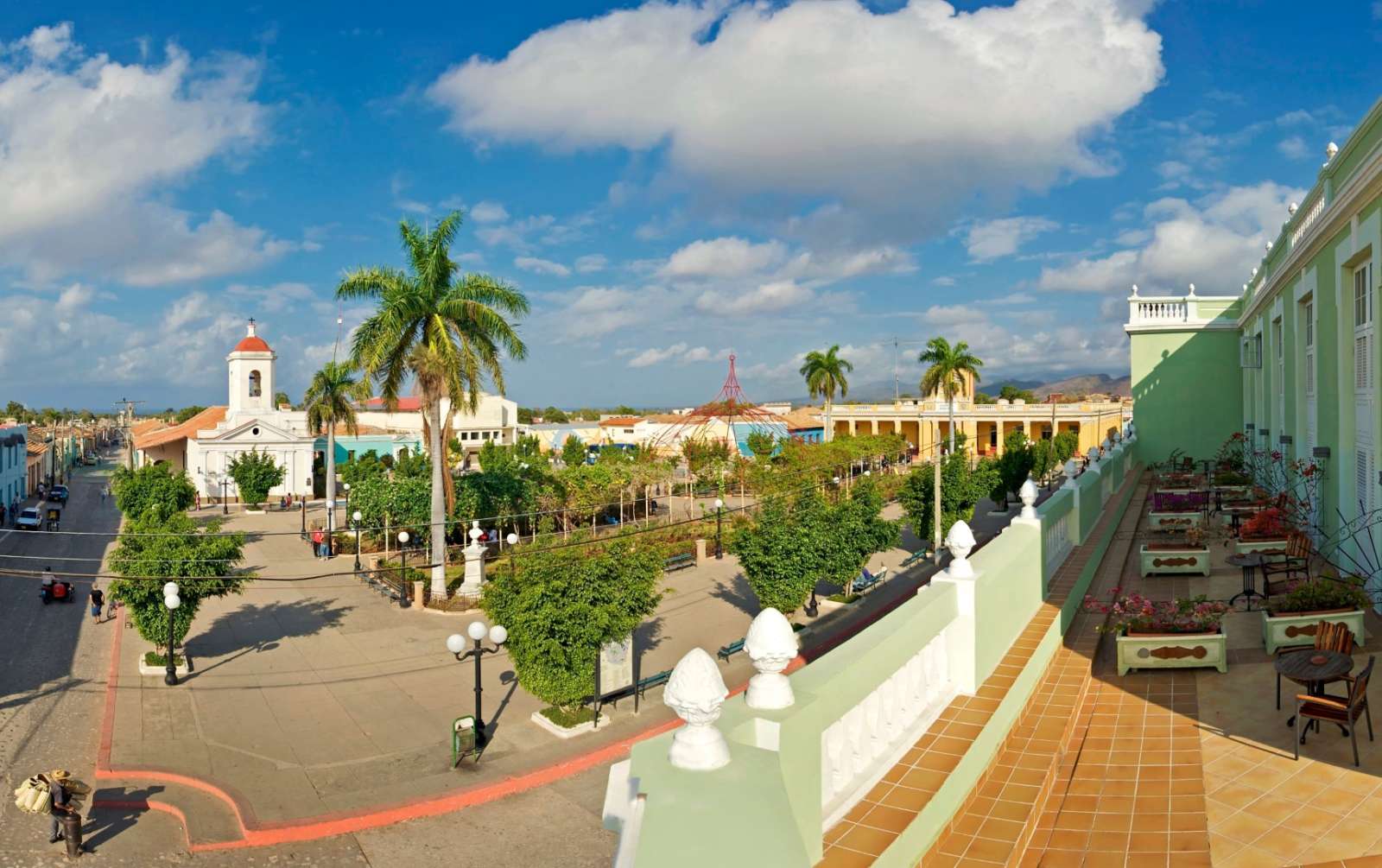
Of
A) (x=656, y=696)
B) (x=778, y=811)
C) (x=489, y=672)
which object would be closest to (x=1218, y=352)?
(x=656, y=696)

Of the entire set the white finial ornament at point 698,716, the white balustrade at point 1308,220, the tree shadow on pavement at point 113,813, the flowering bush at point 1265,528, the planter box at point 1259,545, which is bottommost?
the tree shadow on pavement at point 113,813

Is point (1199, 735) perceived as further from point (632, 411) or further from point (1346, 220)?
point (632, 411)

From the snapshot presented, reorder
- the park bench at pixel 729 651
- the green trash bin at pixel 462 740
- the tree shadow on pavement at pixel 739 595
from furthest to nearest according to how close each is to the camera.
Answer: the tree shadow on pavement at pixel 739 595
the park bench at pixel 729 651
the green trash bin at pixel 462 740

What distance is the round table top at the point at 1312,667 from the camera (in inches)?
223

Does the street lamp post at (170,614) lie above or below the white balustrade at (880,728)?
below

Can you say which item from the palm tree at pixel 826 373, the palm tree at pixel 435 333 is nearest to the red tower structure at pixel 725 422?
the palm tree at pixel 826 373

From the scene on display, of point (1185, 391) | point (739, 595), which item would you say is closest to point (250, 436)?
point (739, 595)

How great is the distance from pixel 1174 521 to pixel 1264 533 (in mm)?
2585

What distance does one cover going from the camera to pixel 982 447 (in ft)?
221

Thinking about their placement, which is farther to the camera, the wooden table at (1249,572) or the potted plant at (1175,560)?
the potted plant at (1175,560)

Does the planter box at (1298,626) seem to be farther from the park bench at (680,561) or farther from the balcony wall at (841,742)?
the park bench at (680,561)

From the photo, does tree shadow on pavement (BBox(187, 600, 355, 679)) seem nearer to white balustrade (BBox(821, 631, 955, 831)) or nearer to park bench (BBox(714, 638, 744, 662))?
park bench (BBox(714, 638, 744, 662))

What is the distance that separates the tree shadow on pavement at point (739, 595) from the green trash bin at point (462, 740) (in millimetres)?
10263

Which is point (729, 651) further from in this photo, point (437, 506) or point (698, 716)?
point (698, 716)
